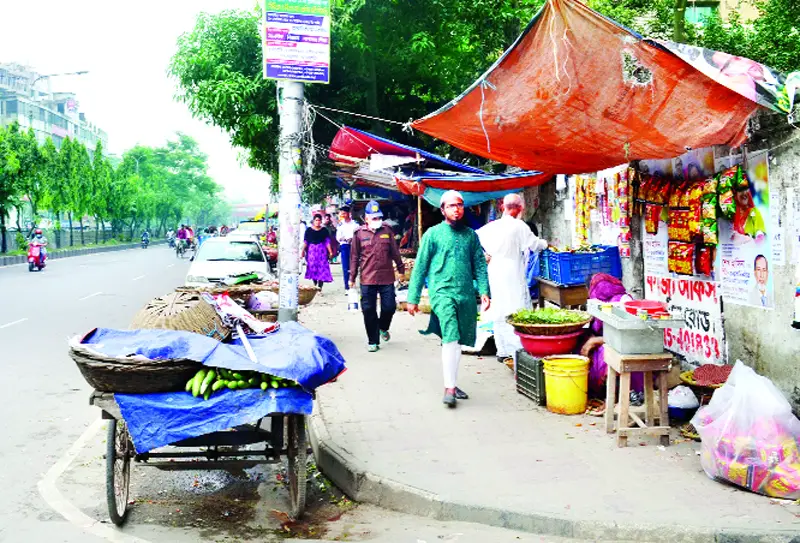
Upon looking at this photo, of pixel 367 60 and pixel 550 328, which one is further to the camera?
pixel 367 60

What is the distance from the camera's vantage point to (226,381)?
14.3 feet

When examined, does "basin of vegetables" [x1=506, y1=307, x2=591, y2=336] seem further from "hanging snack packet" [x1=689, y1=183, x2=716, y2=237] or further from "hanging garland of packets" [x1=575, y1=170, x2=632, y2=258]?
"hanging garland of packets" [x1=575, y1=170, x2=632, y2=258]

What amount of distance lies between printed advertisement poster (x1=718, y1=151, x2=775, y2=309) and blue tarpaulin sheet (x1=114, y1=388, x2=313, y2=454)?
3792 millimetres

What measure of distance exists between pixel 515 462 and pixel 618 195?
429cm

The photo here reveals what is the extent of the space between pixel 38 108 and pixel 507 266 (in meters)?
82.7

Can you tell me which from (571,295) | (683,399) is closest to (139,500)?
(683,399)

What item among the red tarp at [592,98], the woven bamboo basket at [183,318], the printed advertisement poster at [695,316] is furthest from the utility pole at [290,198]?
the printed advertisement poster at [695,316]

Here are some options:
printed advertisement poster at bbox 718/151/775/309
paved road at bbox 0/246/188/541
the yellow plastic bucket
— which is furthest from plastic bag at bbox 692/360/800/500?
paved road at bbox 0/246/188/541

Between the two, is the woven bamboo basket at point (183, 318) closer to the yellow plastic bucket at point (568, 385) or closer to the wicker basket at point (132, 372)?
the wicker basket at point (132, 372)

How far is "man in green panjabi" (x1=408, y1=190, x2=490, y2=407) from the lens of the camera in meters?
6.84

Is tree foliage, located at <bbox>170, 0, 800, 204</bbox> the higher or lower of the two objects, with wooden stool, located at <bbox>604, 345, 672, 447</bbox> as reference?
higher

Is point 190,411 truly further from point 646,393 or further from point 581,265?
point 581,265

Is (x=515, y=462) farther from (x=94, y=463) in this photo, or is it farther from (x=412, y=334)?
(x=412, y=334)

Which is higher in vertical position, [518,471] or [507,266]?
[507,266]
